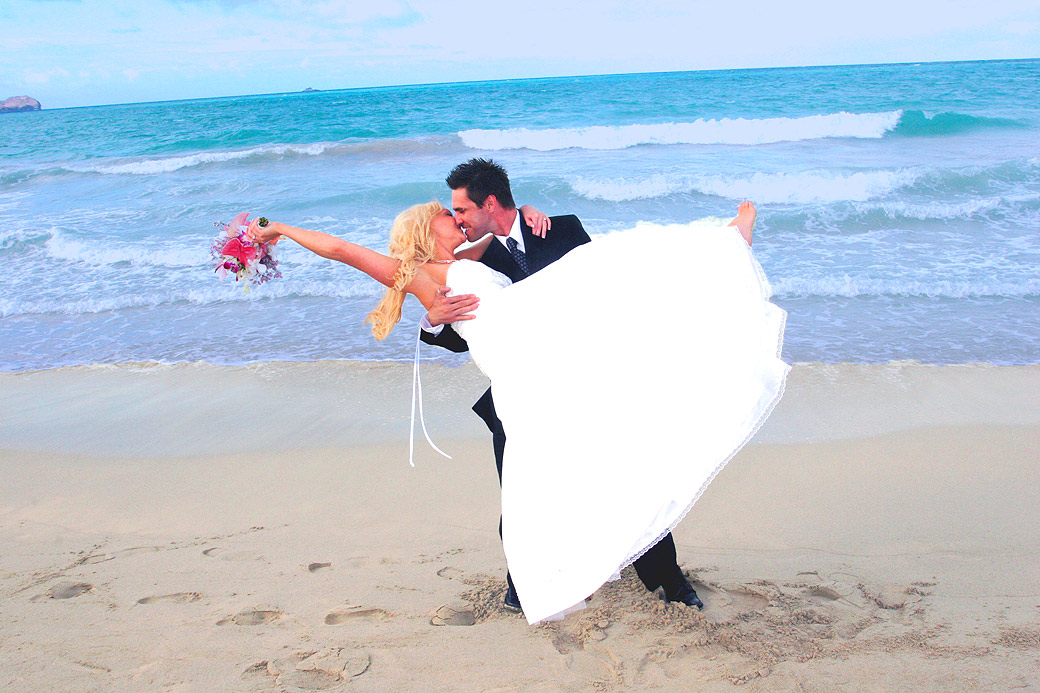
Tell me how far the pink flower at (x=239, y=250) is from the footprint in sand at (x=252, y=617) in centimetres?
159

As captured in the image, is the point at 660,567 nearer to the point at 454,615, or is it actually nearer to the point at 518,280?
the point at 454,615

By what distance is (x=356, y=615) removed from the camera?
11.0 feet

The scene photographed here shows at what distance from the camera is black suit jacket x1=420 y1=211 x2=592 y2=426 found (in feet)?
10.9

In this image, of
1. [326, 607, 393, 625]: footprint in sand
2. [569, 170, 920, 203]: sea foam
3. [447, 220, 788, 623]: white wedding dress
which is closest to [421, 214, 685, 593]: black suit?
[447, 220, 788, 623]: white wedding dress

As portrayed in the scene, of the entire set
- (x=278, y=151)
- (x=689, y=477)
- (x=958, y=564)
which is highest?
(x=278, y=151)

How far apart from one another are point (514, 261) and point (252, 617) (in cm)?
192

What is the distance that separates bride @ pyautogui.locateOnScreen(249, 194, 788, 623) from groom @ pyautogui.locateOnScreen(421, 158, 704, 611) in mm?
83

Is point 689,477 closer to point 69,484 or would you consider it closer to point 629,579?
point 629,579

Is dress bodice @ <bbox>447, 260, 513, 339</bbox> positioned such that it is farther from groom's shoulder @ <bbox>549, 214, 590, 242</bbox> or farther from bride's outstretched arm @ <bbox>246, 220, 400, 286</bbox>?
groom's shoulder @ <bbox>549, 214, 590, 242</bbox>

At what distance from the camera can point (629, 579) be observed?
360 centimetres

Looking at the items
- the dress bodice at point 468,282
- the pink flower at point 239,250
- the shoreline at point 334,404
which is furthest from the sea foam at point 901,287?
the pink flower at point 239,250

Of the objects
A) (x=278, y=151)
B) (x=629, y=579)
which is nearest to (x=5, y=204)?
(x=278, y=151)

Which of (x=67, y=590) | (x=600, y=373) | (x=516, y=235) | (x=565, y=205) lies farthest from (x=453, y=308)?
(x=565, y=205)

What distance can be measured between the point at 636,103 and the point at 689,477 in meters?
28.6
